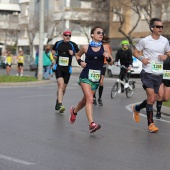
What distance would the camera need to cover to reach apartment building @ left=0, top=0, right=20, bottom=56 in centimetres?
7581

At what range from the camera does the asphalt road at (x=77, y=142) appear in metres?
6.85

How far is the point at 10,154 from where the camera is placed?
7.36m

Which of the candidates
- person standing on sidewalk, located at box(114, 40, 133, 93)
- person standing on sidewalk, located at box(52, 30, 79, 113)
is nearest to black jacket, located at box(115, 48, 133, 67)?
person standing on sidewalk, located at box(114, 40, 133, 93)

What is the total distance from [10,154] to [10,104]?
7125 millimetres

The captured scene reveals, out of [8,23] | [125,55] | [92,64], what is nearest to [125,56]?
[125,55]

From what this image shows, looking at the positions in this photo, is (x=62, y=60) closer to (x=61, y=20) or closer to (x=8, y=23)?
(x=61, y=20)

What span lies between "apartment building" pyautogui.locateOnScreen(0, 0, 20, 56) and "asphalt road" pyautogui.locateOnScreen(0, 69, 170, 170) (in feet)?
209

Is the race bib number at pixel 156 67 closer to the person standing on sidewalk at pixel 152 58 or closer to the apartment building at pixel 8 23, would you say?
the person standing on sidewalk at pixel 152 58

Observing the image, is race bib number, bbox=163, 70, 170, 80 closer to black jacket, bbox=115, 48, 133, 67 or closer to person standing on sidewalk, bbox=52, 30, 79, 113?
person standing on sidewalk, bbox=52, 30, 79, 113

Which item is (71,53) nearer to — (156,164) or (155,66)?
(155,66)

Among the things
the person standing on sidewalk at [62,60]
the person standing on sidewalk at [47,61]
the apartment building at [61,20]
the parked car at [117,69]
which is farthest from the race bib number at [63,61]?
the apartment building at [61,20]

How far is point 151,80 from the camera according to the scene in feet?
32.0

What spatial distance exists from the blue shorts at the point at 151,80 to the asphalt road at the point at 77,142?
32.5 inches

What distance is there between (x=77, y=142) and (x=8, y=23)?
7063 cm
